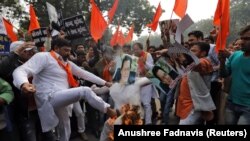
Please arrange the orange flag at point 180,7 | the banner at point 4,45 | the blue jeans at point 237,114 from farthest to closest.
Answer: the orange flag at point 180,7 < the banner at point 4,45 < the blue jeans at point 237,114

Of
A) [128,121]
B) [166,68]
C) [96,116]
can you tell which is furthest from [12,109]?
[96,116]

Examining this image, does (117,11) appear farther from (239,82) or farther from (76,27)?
(239,82)

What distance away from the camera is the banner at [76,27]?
25.1ft

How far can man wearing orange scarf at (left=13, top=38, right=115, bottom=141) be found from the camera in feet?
13.9

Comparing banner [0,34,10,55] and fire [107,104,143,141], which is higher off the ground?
banner [0,34,10,55]

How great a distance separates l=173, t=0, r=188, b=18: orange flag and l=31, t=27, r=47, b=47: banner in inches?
109

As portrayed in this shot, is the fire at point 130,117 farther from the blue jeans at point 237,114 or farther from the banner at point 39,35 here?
the banner at point 39,35

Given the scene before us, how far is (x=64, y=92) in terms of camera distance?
172 inches

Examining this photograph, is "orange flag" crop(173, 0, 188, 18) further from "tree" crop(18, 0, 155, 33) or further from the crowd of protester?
"tree" crop(18, 0, 155, 33)

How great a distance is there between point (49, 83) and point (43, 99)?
0.23m

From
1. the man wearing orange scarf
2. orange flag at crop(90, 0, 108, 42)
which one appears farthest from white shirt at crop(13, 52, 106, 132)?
orange flag at crop(90, 0, 108, 42)

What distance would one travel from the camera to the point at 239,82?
13.6 ft

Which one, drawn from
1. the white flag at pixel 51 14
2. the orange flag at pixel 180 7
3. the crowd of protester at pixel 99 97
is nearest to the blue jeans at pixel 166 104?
the orange flag at pixel 180 7

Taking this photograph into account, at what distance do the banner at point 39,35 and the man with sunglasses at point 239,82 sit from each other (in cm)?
400
